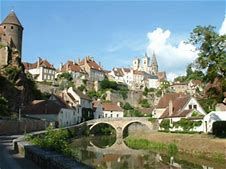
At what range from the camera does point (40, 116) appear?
63938mm

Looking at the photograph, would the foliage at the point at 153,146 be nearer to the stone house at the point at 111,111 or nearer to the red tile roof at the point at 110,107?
the stone house at the point at 111,111

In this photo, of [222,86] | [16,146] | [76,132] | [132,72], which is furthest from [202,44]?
[132,72]

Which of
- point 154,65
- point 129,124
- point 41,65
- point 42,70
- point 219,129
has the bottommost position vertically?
point 129,124

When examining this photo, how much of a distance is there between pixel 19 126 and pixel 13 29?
29.7 m

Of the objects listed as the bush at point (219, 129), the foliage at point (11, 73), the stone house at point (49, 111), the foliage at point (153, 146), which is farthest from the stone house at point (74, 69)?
the bush at point (219, 129)

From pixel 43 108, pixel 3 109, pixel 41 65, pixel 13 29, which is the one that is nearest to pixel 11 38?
pixel 13 29

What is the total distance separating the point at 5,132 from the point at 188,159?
2114 cm

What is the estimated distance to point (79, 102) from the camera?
8112cm

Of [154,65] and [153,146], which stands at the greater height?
[154,65]

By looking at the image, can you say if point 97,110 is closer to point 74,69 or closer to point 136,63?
point 74,69

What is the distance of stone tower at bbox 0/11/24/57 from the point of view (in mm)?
71250

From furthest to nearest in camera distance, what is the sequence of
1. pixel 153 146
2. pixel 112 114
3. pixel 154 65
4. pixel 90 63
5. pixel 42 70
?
pixel 154 65
pixel 90 63
pixel 42 70
pixel 112 114
pixel 153 146

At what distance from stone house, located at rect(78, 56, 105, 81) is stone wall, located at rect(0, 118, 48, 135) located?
67989 mm

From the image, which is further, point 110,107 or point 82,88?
point 82,88
